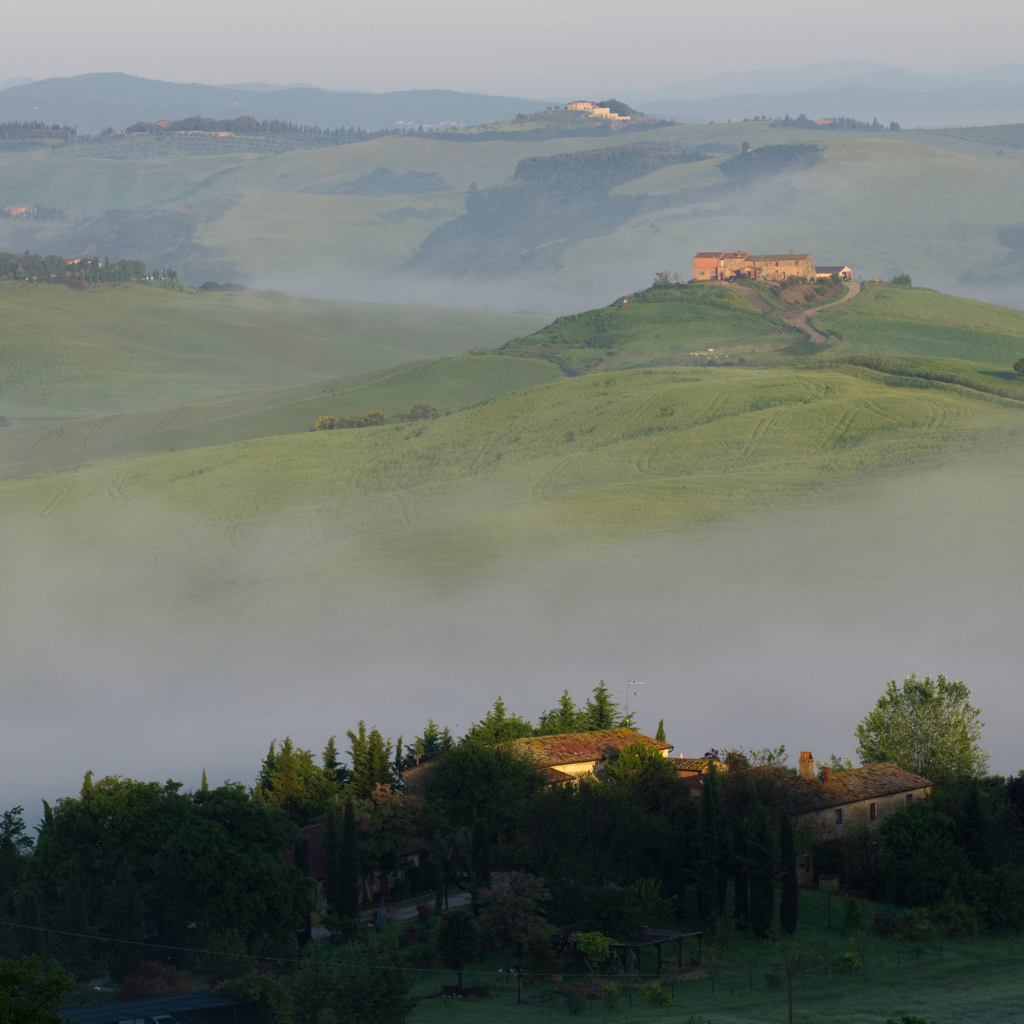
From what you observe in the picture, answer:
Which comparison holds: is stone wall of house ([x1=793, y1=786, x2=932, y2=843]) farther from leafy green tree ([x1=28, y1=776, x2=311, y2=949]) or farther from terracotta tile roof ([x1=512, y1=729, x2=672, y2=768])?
leafy green tree ([x1=28, y1=776, x2=311, y2=949])

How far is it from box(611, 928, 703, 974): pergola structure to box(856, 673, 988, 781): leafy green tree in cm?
2057

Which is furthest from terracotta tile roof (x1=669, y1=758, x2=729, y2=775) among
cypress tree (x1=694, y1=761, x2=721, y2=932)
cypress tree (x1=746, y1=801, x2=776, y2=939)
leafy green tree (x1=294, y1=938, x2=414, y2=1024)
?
leafy green tree (x1=294, y1=938, x2=414, y2=1024)

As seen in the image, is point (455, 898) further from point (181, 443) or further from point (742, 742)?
point (181, 443)

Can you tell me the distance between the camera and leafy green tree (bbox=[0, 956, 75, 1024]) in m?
20.5

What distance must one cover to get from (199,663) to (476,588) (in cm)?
2153

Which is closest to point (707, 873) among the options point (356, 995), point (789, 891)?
point (789, 891)

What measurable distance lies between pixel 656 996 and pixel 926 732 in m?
27.7

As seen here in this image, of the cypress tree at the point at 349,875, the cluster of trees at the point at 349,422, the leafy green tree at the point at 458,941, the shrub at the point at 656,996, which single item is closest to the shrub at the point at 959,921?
the shrub at the point at 656,996

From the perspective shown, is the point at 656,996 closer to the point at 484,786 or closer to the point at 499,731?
the point at 484,786

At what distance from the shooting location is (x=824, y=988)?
38.6 metres

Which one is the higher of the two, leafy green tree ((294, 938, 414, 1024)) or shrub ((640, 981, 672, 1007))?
leafy green tree ((294, 938, 414, 1024))

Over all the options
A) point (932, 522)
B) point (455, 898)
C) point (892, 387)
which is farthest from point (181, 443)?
point (455, 898)

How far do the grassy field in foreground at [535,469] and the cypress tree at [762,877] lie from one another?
79.3 metres

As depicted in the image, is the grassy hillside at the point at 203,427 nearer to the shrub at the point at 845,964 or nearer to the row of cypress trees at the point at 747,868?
the row of cypress trees at the point at 747,868
